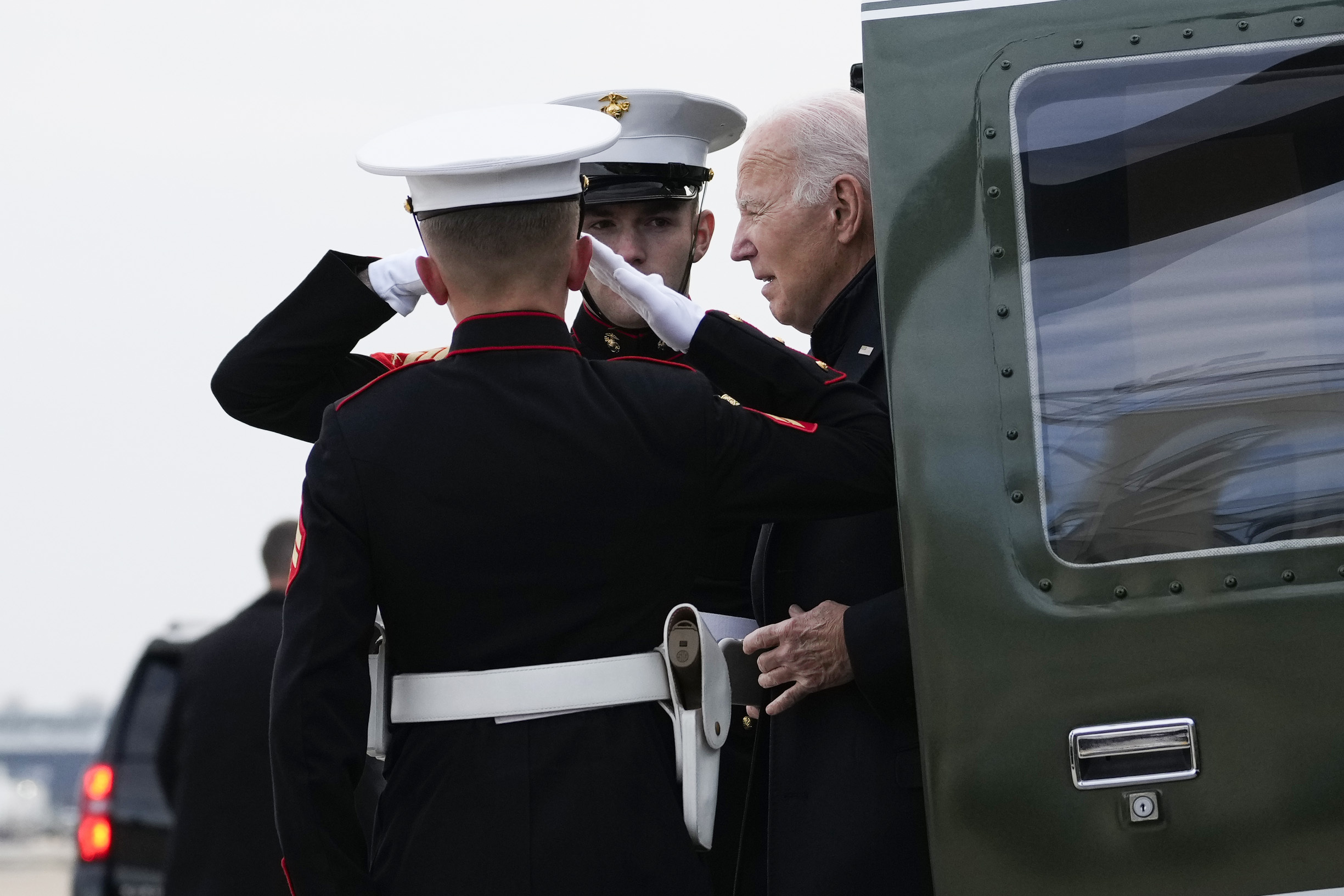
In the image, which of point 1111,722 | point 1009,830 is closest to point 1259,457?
point 1111,722

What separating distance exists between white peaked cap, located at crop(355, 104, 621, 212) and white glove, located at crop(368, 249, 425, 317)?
26 centimetres

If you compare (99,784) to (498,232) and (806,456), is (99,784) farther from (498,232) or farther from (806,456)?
(806,456)

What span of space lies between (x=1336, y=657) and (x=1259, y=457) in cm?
27

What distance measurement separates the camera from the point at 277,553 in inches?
212

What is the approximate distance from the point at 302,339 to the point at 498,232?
1.67ft

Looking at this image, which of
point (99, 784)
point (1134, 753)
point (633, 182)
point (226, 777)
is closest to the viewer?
point (1134, 753)

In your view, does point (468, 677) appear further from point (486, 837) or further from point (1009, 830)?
point (1009, 830)

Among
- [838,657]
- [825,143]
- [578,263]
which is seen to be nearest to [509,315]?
[578,263]

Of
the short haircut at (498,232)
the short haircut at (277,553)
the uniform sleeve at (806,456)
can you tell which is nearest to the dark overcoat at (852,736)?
the uniform sleeve at (806,456)

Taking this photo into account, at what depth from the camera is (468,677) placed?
2139 mm

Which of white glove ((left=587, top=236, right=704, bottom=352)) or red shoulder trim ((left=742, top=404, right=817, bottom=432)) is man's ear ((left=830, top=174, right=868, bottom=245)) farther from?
red shoulder trim ((left=742, top=404, right=817, bottom=432))

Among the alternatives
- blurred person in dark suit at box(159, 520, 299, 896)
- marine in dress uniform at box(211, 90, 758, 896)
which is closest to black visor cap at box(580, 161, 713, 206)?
marine in dress uniform at box(211, 90, 758, 896)

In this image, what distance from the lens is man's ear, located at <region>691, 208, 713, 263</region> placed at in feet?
11.9

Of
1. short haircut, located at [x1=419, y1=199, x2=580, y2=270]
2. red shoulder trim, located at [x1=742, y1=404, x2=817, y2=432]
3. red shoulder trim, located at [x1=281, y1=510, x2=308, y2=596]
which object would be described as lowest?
red shoulder trim, located at [x1=281, y1=510, x2=308, y2=596]
